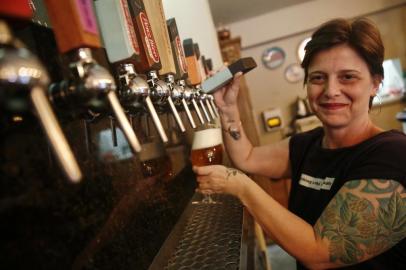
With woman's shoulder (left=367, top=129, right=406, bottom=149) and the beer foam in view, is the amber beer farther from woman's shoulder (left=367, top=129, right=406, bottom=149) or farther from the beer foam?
woman's shoulder (left=367, top=129, right=406, bottom=149)

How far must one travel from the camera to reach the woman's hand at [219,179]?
1033mm

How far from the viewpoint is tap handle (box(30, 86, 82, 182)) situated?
356 millimetres

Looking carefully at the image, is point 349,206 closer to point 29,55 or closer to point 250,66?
point 250,66

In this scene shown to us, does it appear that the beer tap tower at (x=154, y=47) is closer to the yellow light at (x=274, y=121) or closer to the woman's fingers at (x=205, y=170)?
the woman's fingers at (x=205, y=170)

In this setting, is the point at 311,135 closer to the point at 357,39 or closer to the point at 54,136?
the point at 357,39

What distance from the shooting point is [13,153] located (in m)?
0.59

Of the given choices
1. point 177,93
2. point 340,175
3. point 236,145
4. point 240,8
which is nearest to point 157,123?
point 177,93

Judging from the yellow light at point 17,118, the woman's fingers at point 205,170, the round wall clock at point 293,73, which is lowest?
the woman's fingers at point 205,170

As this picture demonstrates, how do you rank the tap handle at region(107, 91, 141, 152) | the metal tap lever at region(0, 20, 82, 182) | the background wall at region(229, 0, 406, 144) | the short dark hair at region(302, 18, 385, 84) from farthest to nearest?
the background wall at region(229, 0, 406, 144) < the short dark hair at region(302, 18, 385, 84) < the tap handle at region(107, 91, 141, 152) < the metal tap lever at region(0, 20, 82, 182)

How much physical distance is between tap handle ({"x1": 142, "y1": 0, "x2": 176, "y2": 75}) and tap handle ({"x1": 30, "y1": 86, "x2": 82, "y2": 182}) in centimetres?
52

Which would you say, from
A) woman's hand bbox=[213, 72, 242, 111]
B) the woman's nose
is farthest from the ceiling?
the woman's nose

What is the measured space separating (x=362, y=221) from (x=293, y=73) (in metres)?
5.79

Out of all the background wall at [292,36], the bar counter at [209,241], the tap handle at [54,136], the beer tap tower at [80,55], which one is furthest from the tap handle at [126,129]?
the background wall at [292,36]

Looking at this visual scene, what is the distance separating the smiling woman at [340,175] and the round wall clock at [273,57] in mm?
5073
